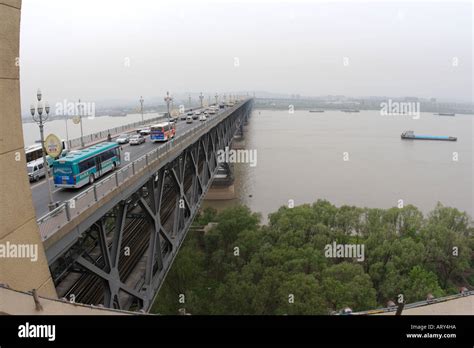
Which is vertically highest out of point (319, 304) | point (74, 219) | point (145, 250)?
point (74, 219)

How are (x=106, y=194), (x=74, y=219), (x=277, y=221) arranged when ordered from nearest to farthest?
(x=74, y=219)
(x=106, y=194)
(x=277, y=221)

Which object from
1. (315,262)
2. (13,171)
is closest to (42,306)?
(13,171)

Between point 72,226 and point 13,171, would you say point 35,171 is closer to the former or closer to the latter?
point 72,226

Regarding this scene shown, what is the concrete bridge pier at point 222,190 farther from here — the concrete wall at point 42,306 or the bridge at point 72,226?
the concrete wall at point 42,306

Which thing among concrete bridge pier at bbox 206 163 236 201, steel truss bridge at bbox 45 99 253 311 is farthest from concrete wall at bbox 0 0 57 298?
concrete bridge pier at bbox 206 163 236 201

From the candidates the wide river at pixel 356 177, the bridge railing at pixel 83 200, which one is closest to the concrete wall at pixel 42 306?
the bridge railing at pixel 83 200
